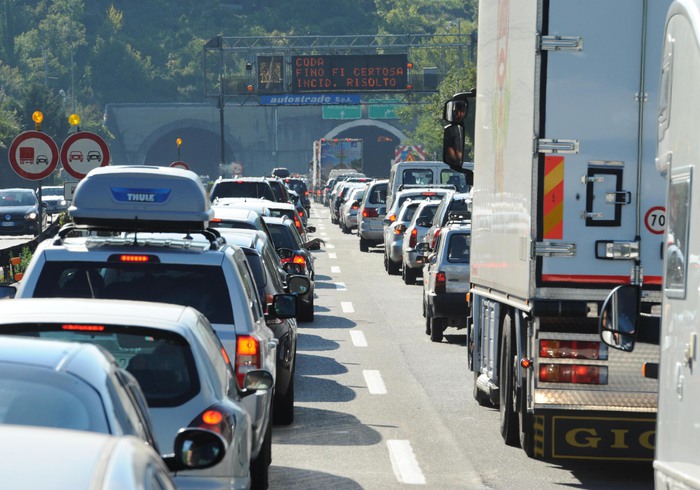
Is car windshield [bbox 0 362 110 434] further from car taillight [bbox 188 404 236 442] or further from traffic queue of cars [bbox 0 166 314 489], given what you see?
car taillight [bbox 188 404 236 442]

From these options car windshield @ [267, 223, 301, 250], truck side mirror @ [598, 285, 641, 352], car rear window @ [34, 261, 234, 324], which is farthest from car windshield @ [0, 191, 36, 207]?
truck side mirror @ [598, 285, 641, 352]

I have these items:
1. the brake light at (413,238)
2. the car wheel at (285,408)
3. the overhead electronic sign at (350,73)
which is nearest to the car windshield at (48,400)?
the car wheel at (285,408)

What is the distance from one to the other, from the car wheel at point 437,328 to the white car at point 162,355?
12.2 m

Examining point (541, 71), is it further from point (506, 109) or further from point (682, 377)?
point (682, 377)

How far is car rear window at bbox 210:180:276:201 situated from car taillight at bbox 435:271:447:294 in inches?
464

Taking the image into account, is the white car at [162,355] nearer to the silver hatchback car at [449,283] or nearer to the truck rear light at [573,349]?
the truck rear light at [573,349]

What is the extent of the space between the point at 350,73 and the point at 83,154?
192 feet

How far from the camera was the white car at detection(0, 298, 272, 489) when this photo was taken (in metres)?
6.62

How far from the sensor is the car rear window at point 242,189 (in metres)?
30.4

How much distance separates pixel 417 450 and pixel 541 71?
2980 millimetres

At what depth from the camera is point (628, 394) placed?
957cm

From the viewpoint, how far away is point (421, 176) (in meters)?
40.1

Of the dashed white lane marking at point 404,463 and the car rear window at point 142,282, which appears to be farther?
the dashed white lane marking at point 404,463

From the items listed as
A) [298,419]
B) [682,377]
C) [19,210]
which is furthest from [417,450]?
[19,210]
